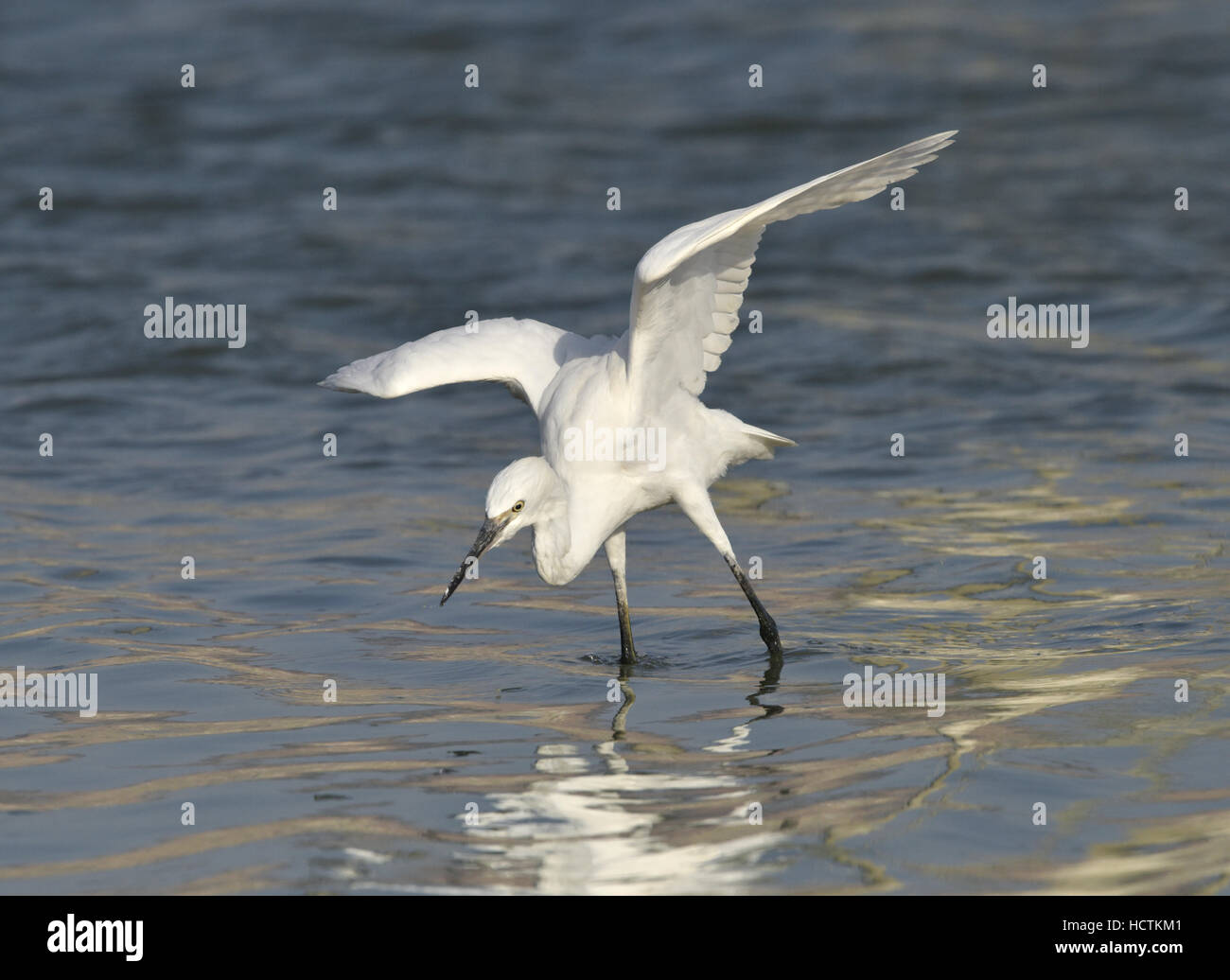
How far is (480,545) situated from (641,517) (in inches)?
187

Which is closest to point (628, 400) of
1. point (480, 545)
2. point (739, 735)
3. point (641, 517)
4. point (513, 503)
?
point (513, 503)

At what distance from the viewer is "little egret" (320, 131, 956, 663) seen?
8.50m

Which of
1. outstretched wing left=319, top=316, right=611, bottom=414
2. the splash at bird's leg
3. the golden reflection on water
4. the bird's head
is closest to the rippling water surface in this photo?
the golden reflection on water

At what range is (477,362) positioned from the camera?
9.95 meters

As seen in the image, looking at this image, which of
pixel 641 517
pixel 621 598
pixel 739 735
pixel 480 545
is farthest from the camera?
pixel 641 517

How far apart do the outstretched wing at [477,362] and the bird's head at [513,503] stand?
3.47ft

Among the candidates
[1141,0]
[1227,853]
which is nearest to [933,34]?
[1141,0]

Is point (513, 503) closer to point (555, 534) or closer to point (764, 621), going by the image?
point (555, 534)

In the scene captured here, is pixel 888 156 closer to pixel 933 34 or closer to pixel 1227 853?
pixel 1227 853

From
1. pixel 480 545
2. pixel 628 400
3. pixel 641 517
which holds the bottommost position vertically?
pixel 480 545

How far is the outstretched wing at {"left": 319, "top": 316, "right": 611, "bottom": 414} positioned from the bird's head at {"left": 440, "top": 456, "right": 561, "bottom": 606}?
3.47 ft

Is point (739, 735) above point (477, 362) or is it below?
below

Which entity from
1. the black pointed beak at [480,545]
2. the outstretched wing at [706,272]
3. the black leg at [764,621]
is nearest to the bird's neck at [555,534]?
the black pointed beak at [480,545]

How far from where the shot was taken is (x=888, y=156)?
791cm
